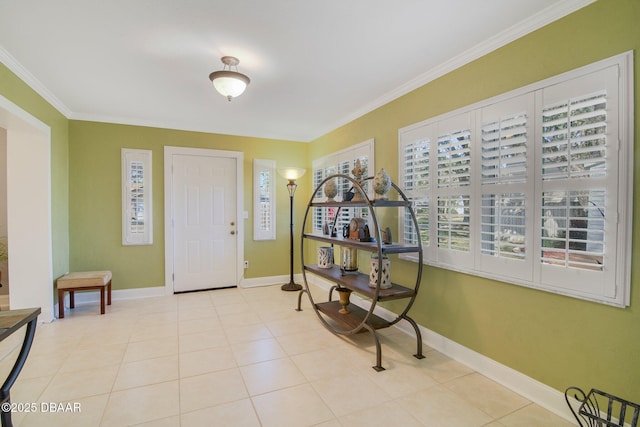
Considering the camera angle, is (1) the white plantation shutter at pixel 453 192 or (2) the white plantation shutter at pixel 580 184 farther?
(1) the white plantation shutter at pixel 453 192

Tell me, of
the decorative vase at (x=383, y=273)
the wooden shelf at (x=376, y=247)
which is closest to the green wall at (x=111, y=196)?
the wooden shelf at (x=376, y=247)

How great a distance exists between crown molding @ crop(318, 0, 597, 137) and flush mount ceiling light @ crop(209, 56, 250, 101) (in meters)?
1.50

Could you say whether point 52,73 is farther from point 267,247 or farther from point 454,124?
point 454,124

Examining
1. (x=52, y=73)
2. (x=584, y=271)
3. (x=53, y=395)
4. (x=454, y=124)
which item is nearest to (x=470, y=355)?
(x=584, y=271)

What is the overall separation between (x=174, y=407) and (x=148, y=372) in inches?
22.0

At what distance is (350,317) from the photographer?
2.94m

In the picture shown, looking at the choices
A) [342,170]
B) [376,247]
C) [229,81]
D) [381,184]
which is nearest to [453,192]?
[381,184]

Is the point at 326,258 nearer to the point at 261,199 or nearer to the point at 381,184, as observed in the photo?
the point at 381,184

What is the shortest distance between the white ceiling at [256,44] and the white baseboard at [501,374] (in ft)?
7.47

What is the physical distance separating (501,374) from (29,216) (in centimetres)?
465

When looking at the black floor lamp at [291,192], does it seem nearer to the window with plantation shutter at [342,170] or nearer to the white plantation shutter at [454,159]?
the window with plantation shutter at [342,170]

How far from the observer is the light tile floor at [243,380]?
6.00 feet

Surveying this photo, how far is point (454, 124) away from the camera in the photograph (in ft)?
8.14

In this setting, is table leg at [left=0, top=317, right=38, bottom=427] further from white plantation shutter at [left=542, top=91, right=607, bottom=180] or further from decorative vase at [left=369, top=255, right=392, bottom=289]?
white plantation shutter at [left=542, top=91, right=607, bottom=180]
